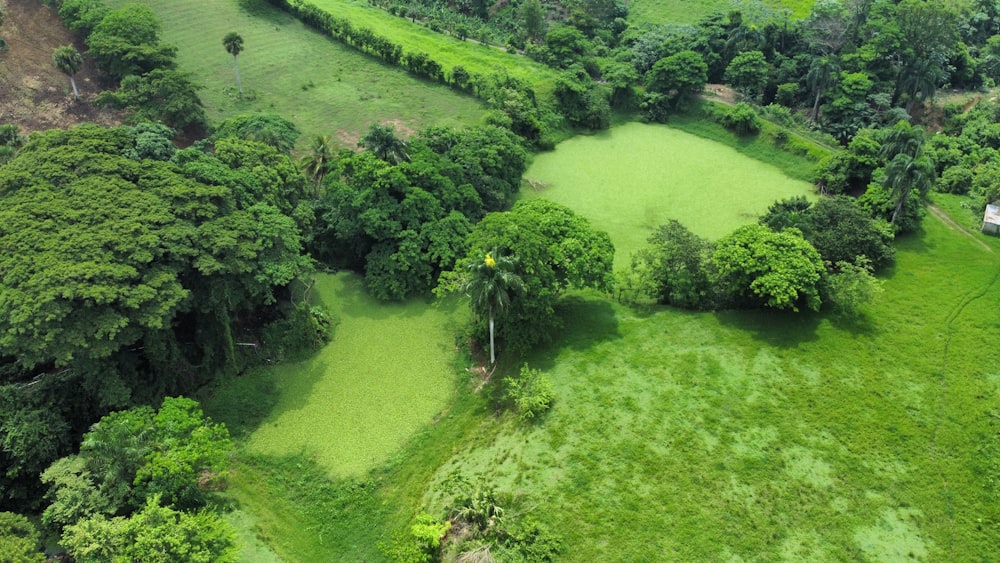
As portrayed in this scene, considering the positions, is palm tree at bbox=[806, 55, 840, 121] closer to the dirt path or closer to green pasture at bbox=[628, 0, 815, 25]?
green pasture at bbox=[628, 0, 815, 25]

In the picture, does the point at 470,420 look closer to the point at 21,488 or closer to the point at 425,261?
the point at 425,261

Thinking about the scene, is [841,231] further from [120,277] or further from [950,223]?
[120,277]

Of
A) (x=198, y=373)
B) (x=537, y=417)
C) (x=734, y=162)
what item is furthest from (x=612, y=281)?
(x=734, y=162)

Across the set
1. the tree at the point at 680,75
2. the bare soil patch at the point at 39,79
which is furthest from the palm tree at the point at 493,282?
the tree at the point at 680,75

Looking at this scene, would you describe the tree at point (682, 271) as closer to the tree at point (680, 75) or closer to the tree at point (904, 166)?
the tree at point (904, 166)

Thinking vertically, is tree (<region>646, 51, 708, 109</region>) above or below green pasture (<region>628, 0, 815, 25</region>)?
below

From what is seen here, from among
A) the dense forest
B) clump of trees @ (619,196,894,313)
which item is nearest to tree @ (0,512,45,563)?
the dense forest
